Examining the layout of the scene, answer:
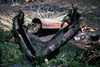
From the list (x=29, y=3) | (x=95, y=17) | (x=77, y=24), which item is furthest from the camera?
(x=29, y=3)

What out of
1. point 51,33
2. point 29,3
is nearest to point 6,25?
point 51,33

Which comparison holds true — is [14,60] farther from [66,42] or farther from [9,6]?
[9,6]

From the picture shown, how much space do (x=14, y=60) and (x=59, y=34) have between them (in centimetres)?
134

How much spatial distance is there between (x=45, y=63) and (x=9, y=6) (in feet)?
20.2

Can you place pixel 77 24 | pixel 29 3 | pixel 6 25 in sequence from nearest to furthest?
1. pixel 77 24
2. pixel 6 25
3. pixel 29 3

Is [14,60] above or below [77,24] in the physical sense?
below

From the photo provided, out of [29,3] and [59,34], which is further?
[29,3]

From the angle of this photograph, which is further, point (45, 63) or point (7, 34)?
point (7, 34)

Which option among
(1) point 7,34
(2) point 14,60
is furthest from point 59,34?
(1) point 7,34

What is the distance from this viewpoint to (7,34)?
5762 millimetres

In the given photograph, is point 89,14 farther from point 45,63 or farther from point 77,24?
point 45,63

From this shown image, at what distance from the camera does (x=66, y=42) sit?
5.43 metres

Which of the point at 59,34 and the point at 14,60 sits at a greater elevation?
the point at 59,34

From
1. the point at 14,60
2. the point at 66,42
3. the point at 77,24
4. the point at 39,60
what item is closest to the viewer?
the point at 39,60
